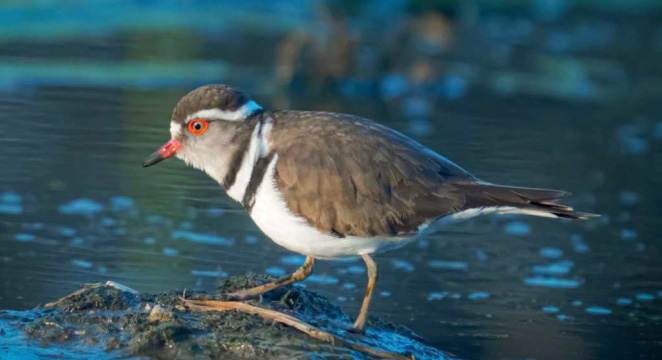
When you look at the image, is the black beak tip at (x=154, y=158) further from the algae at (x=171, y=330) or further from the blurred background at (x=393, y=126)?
the blurred background at (x=393, y=126)

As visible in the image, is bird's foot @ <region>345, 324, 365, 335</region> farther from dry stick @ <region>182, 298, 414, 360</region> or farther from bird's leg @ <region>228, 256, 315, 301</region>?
bird's leg @ <region>228, 256, 315, 301</region>

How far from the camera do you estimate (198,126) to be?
650 cm

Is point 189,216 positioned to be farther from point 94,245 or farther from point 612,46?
point 612,46

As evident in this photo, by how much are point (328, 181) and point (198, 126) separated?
86 centimetres

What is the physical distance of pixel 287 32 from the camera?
65.2 feet

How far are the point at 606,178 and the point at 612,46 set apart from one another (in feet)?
32.4

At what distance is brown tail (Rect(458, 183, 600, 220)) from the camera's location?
6.39 meters

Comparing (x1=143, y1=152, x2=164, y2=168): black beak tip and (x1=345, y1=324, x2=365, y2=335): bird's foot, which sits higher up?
(x1=143, y1=152, x2=164, y2=168): black beak tip

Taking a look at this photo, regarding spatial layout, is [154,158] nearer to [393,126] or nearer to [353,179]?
[353,179]

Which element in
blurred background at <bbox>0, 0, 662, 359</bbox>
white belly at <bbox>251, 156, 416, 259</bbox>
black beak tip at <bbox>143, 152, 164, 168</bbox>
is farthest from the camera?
blurred background at <bbox>0, 0, 662, 359</bbox>

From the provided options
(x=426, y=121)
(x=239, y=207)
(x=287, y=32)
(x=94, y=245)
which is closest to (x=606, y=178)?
(x=426, y=121)

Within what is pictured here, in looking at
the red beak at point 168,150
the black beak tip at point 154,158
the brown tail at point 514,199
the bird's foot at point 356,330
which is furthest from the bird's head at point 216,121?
the brown tail at point 514,199

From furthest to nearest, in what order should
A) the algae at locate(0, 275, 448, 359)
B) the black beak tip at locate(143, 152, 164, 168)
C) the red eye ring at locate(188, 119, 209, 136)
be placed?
the black beak tip at locate(143, 152, 164, 168), the red eye ring at locate(188, 119, 209, 136), the algae at locate(0, 275, 448, 359)

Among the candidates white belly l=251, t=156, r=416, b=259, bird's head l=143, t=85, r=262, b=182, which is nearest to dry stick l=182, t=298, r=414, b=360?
white belly l=251, t=156, r=416, b=259
